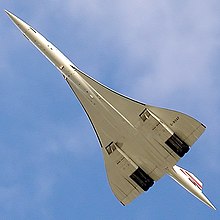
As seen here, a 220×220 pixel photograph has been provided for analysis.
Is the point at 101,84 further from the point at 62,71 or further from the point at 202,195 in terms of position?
the point at 202,195

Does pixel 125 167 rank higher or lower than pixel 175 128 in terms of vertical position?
lower

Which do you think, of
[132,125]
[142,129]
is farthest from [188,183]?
[132,125]

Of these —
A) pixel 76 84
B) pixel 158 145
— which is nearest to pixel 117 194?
pixel 158 145

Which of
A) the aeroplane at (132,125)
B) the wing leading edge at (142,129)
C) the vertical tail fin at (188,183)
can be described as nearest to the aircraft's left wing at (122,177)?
the aeroplane at (132,125)

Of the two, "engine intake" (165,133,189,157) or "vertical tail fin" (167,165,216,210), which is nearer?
"engine intake" (165,133,189,157)

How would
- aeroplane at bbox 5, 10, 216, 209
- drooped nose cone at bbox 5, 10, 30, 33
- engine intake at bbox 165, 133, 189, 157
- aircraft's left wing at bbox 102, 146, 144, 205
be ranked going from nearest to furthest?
aeroplane at bbox 5, 10, 216, 209 < engine intake at bbox 165, 133, 189, 157 < drooped nose cone at bbox 5, 10, 30, 33 < aircraft's left wing at bbox 102, 146, 144, 205

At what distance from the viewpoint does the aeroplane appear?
144 feet

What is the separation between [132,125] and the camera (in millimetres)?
43906

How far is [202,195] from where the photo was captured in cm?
4516

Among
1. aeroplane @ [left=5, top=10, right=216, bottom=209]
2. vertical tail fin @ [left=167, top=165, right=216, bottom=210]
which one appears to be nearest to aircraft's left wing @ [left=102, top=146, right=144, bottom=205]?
aeroplane @ [left=5, top=10, right=216, bottom=209]

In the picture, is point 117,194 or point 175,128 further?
point 117,194

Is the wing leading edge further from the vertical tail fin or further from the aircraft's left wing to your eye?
the vertical tail fin

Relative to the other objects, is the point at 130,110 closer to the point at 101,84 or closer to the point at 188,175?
the point at 101,84

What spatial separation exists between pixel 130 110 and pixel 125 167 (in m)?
4.39
